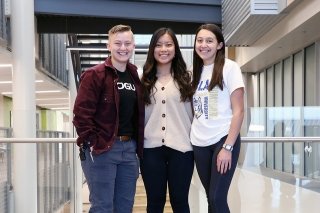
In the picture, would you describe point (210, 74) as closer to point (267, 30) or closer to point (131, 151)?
point (131, 151)

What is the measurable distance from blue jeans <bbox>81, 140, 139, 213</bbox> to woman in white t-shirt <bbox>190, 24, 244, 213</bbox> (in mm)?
410

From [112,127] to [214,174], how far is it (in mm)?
664

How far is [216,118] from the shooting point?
2.74 meters

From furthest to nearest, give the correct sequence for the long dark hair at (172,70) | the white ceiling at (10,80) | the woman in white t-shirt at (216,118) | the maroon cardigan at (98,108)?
the white ceiling at (10,80)
the long dark hair at (172,70)
the woman in white t-shirt at (216,118)
the maroon cardigan at (98,108)

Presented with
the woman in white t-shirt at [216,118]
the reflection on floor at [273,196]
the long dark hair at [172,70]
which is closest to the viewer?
the woman in white t-shirt at [216,118]

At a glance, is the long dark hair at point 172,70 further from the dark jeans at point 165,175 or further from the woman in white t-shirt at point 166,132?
the dark jeans at point 165,175

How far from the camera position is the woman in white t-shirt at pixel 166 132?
2.85 m

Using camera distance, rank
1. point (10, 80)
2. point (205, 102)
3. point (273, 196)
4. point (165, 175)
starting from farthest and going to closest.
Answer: point (10, 80) < point (273, 196) < point (165, 175) < point (205, 102)

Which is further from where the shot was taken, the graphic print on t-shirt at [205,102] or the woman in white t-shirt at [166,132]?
the woman in white t-shirt at [166,132]

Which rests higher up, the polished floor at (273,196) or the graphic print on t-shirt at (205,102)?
the graphic print on t-shirt at (205,102)

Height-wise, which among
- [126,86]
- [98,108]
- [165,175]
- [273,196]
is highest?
[126,86]

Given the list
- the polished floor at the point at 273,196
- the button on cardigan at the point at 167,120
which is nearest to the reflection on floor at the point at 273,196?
the polished floor at the point at 273,196

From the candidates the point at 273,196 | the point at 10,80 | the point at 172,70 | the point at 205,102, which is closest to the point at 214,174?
the point at 205,102

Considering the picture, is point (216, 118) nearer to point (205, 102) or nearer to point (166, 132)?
point (205, 102)
